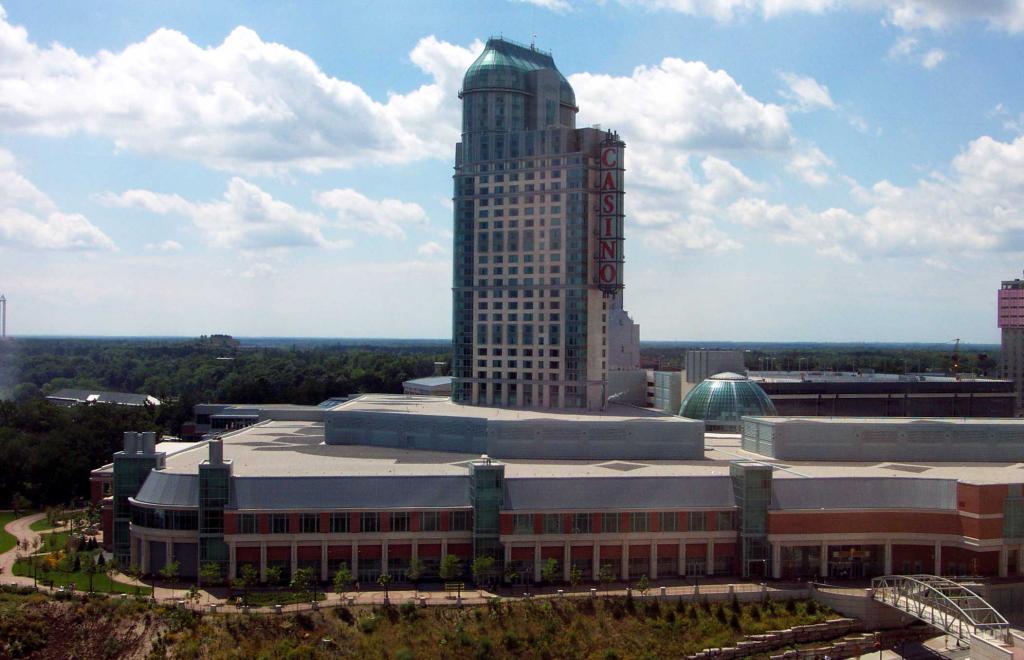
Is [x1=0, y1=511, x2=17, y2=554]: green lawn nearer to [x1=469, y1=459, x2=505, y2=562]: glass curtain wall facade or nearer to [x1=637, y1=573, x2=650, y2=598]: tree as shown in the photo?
[x1=469, y1=459, x2=505, y2=562]: glass curtain wall facade

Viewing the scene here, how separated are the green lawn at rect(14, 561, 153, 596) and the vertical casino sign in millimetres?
61947

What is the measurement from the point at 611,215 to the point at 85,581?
6852cm

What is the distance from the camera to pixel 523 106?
406 ft

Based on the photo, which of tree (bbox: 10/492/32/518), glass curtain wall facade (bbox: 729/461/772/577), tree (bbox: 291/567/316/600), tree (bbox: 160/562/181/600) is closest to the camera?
tree (bbox: 291/567/316/600)

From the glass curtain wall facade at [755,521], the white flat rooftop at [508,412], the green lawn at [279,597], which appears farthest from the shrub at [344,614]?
the glass curtain wall facade at [755,521]

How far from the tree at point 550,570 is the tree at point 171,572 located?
30677mm

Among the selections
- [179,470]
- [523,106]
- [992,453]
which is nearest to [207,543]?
[179,470]

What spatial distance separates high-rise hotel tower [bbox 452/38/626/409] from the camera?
388 feet

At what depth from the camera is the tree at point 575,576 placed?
82.1 m

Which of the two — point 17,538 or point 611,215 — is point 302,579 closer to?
point 17,538

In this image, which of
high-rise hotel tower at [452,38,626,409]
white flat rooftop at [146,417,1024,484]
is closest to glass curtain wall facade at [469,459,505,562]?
white flat rooftop at [146,417,1024,484]

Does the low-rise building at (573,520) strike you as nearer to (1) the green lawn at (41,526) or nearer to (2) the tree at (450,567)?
(2) the tree at (450,567)

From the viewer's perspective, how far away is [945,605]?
73.9 meters

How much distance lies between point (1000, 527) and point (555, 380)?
51422 millimetres
